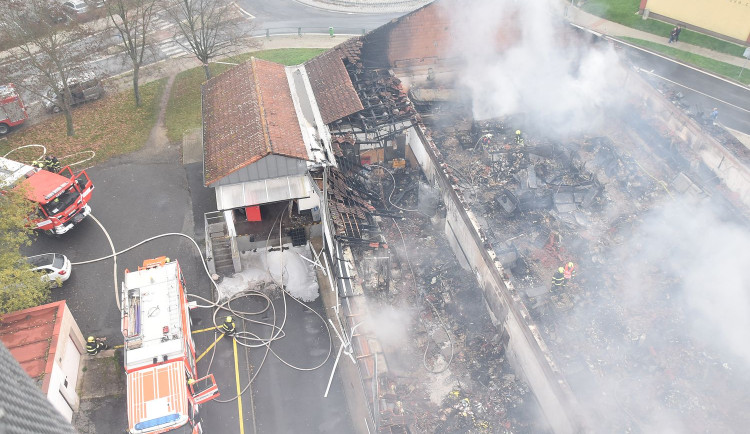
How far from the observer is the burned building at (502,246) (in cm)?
1565

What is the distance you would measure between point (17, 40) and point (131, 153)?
23.4 ft

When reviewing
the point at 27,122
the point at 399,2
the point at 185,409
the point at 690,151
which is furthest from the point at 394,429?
the point at 399,2

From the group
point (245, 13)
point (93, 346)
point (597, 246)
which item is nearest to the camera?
point (93, 346)

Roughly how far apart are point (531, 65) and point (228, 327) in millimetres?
21031

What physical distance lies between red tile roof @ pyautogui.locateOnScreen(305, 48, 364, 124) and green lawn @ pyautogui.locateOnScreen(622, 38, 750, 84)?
22.4 meters

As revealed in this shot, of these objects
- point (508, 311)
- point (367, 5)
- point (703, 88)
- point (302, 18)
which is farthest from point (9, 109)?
point (703, 88)

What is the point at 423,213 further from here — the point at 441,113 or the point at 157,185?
the point at 157,185

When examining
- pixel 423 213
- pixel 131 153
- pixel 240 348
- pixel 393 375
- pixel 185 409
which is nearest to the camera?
pixel 185 409

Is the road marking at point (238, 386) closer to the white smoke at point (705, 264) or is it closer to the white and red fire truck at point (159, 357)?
the white and red fire truck at point (159, 357)

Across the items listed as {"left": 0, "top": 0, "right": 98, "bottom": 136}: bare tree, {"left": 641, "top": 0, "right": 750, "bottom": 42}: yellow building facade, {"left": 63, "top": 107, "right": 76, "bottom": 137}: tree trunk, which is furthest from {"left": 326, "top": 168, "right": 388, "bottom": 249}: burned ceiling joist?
{"left": 641, "top": 0, "right": 750, "bottom": 42}: yellow building facade

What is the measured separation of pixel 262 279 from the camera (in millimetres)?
20156

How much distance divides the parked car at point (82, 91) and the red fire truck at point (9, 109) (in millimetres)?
1604

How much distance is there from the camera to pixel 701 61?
107 feet

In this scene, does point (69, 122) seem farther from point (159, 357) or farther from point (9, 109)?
point (159, 357)
